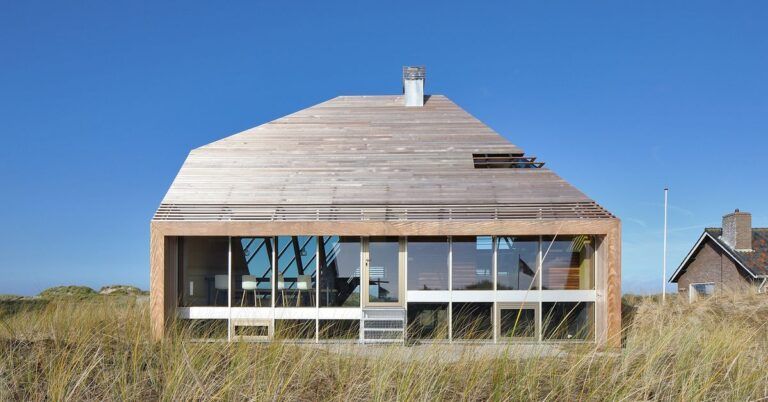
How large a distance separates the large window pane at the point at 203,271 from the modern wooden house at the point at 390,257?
0.8 inches

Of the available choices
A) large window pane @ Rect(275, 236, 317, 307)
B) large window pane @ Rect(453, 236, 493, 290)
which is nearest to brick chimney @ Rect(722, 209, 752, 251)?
large window pane @ Rect(453, 236, 493, 290)

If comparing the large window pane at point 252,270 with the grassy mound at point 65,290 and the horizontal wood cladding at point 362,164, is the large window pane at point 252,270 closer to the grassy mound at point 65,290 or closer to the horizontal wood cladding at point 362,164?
the horizontal wood cladding at point 362,164

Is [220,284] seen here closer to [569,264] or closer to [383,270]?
[383,270]

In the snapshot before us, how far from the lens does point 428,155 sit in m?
12.7

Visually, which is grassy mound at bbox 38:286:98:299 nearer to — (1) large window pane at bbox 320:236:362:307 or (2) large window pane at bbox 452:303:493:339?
(1) large window pane at bbox 320:236:362:307

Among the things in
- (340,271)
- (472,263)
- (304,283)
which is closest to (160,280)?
(304,283)

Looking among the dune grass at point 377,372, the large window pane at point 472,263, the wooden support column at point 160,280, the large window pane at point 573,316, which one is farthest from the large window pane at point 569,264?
the wooden support column at point 160,280

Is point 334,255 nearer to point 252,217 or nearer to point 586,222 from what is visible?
point 252,217

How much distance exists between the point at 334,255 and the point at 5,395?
671cm

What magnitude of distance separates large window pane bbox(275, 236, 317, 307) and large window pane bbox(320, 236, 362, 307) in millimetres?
212

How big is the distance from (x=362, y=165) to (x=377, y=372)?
7.47 meters

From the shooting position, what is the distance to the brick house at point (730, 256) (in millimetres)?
19484

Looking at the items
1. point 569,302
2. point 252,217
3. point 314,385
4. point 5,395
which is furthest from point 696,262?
point 5,395

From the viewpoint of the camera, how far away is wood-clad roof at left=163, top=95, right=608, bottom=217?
38.3ft
